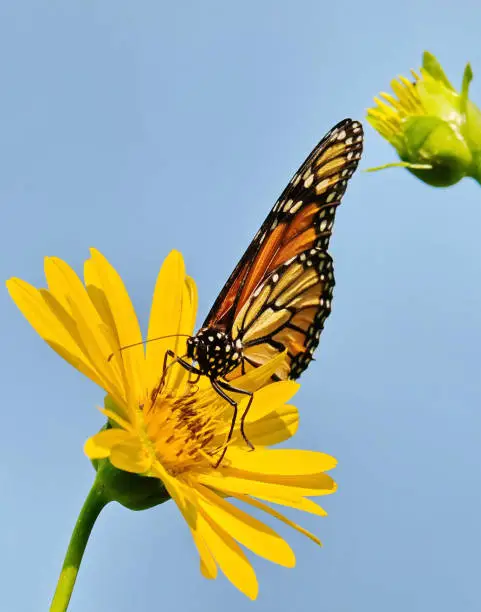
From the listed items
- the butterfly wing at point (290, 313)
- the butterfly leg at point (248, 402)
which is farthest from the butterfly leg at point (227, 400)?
the butterfly wing at point (290, 313)

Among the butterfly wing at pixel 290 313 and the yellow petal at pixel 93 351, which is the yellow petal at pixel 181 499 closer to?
the yellow petal at pixel 93 351

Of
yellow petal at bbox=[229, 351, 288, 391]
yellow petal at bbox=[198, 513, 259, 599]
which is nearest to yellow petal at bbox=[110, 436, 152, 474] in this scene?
yellow petal at bbox=[198, 513, 259, 599]

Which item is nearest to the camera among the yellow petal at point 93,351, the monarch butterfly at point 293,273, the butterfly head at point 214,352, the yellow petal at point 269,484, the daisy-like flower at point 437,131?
the yellow petal at point 93,351

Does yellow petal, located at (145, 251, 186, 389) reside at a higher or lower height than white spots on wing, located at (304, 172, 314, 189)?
lower

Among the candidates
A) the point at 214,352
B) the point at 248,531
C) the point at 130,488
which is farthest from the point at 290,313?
the point at 130,488

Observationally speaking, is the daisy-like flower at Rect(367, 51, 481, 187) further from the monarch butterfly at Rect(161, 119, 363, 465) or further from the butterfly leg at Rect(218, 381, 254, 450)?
the butterfly leg at Rect(218, 381, 254, 450)

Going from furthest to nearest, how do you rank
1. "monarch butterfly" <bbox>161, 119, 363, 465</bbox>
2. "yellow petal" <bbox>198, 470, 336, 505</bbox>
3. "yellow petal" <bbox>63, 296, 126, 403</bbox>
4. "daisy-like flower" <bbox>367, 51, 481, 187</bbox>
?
1. "monarch butterfly" <bbox>161, 119, 363, 465</bbox>
2. "daisy-like flower" <bbox>367, 51, 481, 187</bbox>
3. "yellow petal" <bbox>198, 470, 336, 505</bbox>
4. "yellow petal" <bbox>63, 296, 126, 403</bbox>

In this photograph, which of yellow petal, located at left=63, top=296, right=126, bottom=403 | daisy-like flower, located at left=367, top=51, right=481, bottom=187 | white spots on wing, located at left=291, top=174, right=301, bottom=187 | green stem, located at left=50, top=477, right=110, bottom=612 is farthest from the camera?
white spots on wing, located at left=291, top=174, right=301, bottom=187
